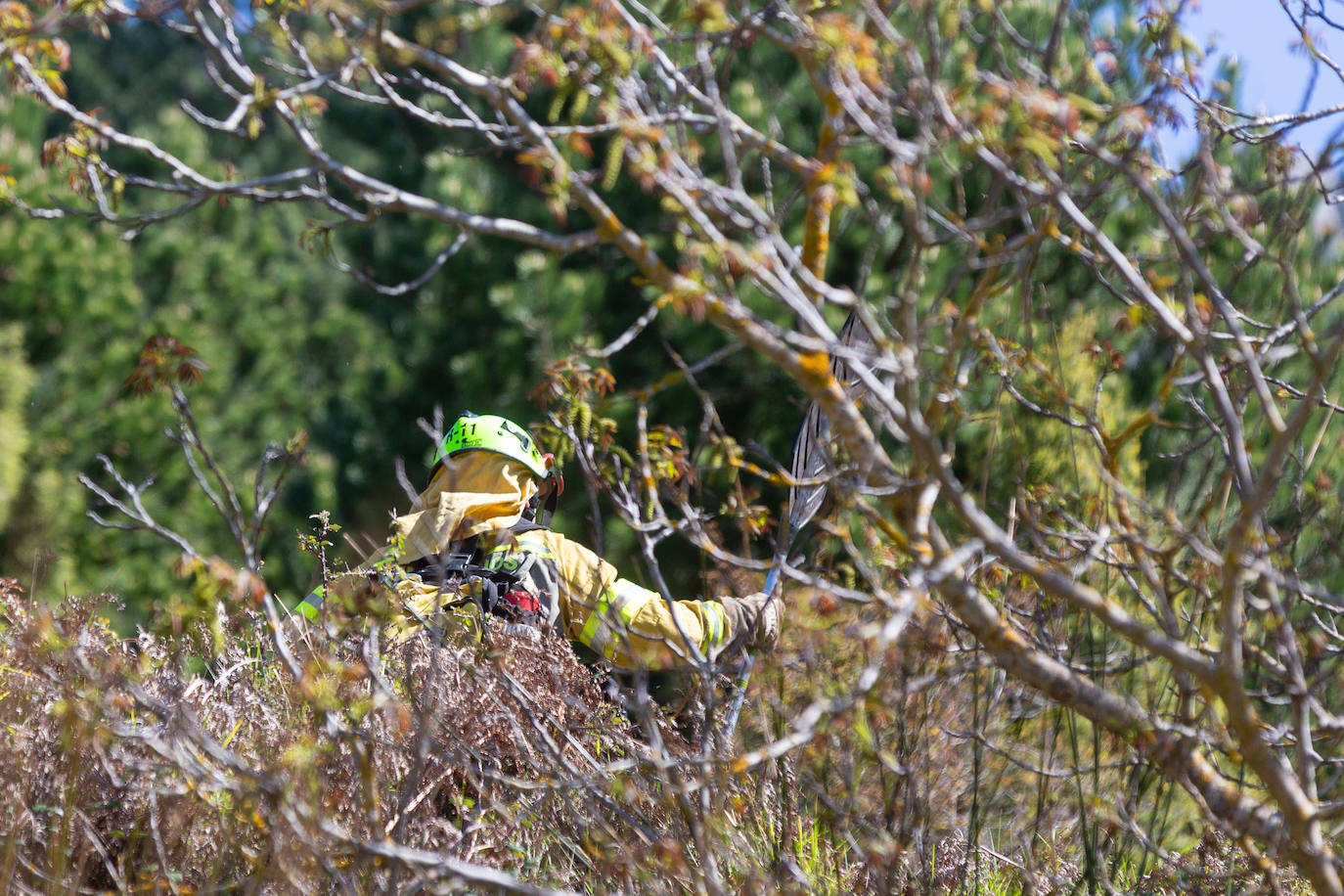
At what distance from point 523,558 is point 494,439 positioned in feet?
2.13

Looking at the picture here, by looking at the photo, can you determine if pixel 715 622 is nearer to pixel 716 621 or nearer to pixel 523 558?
pixel 716 621

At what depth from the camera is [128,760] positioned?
2.34 metres

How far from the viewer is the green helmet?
5.04m

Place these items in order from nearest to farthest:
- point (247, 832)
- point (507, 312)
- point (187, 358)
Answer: point (187, 358)
point (247, 832)
point (507, 312)

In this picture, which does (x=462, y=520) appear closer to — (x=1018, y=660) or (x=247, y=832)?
(x=247, y=832)

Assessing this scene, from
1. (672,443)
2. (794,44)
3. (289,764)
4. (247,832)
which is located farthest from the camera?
(672,443)

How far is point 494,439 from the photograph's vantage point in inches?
199

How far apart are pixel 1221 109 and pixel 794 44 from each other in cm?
131

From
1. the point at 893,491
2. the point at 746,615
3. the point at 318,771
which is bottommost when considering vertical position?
the point at 318,771

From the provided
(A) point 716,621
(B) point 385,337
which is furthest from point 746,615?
(B) point 385,337

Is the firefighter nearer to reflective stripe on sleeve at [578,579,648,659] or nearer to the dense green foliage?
reflective stripe on sleeve at [578,579,648,659]

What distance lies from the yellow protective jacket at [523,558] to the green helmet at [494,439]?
0.04 m

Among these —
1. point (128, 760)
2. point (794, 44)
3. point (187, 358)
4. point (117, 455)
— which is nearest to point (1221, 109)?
point (794, 44)

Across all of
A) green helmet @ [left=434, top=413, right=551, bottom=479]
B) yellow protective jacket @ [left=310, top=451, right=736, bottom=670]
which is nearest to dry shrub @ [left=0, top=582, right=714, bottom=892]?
yellow protective jacket @ [left=310, top=451, right=736, bottom=670]
